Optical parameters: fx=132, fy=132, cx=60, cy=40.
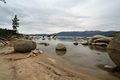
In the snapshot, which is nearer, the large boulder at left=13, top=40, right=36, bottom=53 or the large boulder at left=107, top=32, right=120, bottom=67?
the large boulder at left=107, top=32, right=120, bottom=67

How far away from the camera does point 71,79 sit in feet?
21.0

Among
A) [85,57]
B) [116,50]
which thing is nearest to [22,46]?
[85,57]

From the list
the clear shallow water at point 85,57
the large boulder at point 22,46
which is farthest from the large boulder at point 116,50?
the large boulder at point 22,46

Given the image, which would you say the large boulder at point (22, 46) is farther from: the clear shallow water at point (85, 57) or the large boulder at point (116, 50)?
the large boulder at point (116, 50)

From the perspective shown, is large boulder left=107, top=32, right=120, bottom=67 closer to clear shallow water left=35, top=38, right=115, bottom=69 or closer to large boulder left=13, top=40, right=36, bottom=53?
clear shallow water left=35, top=38, right=115, bottom=69

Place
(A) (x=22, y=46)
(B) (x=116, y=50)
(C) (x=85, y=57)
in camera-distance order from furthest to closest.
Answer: (A) (x=22, y=46) < (C) (x=85, y=57) < (B) (x=116, y=50)

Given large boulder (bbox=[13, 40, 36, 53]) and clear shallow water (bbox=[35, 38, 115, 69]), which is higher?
large boulder (bbox=[13, 40, 36, 53])

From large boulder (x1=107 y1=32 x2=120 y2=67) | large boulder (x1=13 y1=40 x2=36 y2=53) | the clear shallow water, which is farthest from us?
large boulder (x1=13 y1=40 x2=36 y2=53)

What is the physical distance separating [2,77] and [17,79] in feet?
2.54

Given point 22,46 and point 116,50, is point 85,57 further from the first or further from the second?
point 22,46

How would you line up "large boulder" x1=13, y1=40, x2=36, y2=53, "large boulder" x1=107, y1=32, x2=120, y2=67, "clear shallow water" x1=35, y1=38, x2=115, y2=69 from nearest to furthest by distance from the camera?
"large boulder" x1=107, y1=32, x2=120, y2=67 < "clear shallow water" x1=35, y1=38, x2=115, y2=69 < "large boulder" x1=13, y1=40, x2=36, y2=53

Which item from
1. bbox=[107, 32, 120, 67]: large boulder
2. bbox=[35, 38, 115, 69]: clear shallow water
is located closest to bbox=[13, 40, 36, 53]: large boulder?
bbox=[35, 38, 115, 69]: clear shallow water

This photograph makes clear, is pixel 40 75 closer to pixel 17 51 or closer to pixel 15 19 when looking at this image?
pixel 17 51

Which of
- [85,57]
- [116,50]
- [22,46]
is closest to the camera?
[116,50]
